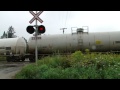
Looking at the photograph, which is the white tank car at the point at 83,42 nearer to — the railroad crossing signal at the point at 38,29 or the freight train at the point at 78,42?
the freight train at the point at 78,42

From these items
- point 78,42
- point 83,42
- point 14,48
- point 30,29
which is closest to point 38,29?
point 30,29

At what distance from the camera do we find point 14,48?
30.3m

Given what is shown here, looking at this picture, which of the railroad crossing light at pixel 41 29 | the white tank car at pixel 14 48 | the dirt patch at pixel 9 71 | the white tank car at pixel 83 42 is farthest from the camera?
the white tank car at pixel 14 48

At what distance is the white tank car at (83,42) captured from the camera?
25.8 metres

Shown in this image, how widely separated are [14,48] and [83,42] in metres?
8.74

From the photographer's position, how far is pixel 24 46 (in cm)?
2959

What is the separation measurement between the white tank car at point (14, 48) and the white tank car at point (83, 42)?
349cm

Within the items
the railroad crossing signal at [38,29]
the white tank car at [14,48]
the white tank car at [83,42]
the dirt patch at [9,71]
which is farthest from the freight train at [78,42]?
the railroad crossing signal at [38,29]

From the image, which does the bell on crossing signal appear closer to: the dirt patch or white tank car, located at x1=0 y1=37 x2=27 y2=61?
the dirt patch

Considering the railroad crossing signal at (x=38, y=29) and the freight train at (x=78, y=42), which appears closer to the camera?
the railroad crossing signal at (x=38, y=29)

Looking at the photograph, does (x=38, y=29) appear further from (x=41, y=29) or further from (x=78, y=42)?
(x=78, y=42)
